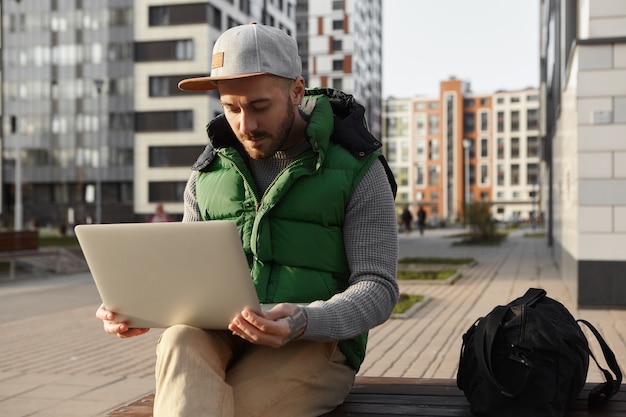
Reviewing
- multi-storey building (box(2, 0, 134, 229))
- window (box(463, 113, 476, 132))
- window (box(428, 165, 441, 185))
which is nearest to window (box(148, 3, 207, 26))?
multi-storey building (box(2, 0, 134, 229))

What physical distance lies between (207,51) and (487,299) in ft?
151

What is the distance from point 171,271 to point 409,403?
1.08 m

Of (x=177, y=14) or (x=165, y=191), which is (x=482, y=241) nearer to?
(x=165, y=191)

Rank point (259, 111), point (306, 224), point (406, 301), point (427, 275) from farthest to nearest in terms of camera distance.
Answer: point (427, 275) → point (406, 301) → point (306, 224) → point (259, 111)

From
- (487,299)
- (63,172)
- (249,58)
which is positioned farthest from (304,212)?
(63,172)

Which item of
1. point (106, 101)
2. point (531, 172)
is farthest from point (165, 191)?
point (531, 172)

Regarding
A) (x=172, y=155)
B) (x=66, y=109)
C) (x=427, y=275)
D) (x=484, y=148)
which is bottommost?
(x=427, y=275)

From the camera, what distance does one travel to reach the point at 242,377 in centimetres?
269

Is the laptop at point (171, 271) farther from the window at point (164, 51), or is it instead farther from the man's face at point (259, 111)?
the window at point (164, 51)

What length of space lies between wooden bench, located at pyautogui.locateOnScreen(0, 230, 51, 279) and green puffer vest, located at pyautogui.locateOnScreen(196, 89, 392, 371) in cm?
1472

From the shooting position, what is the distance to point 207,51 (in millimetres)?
55688

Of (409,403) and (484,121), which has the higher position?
(484,121)

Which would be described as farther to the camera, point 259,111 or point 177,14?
point 177,14

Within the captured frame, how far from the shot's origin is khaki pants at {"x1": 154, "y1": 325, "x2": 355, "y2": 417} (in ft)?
8.17
